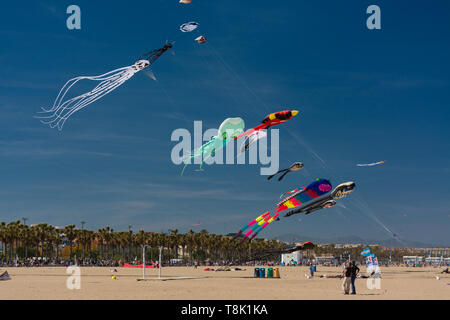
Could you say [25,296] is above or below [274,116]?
below

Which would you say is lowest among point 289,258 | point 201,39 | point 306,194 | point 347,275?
point 289,258

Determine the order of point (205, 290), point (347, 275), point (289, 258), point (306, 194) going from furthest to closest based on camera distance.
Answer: point (289, 258) < point (306, 194) < point (205, 290) < point (347, 275)

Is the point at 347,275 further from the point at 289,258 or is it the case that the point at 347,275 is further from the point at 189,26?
the point at 289,258

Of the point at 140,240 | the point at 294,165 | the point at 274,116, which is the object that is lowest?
the point at 140,240

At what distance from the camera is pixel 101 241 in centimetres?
13250

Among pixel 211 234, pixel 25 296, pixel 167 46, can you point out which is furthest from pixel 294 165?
pixel 211 234

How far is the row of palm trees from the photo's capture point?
371 ft

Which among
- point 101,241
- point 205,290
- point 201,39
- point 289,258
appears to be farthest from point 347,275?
point 101,241
